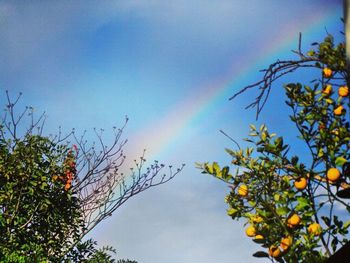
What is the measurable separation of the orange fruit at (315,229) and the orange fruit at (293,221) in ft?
0.34

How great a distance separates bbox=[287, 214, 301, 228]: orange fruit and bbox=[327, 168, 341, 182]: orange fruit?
0.44m

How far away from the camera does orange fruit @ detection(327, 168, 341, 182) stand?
3325 millimetres

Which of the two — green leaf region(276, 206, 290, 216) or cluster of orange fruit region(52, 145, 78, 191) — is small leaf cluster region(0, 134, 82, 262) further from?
green leaf region(276, 206, 290, 216)

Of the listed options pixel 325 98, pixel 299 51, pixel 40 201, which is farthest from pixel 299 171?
pixel 40 201

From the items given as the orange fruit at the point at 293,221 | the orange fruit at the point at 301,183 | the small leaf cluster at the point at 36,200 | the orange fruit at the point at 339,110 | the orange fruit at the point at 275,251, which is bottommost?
the orange fruit at the point at 275,251

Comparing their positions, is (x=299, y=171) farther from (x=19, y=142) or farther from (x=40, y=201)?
(x=19, y=142)

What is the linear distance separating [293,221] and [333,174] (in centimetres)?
51

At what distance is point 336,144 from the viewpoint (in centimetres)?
380

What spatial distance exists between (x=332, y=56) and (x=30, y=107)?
8.50 meters

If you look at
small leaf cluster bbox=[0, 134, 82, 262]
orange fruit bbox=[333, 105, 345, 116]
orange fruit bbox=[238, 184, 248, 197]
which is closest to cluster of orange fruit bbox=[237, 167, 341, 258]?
orange fruit bbox=[238, 184, 248, 197]

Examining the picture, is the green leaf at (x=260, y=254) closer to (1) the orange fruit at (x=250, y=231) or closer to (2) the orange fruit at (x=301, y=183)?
(1) the orange fruit at (x=250, y=231)

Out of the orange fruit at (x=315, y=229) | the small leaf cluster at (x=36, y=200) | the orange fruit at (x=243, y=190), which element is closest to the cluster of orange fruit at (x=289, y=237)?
the orange fruit at (x=315, y=229)

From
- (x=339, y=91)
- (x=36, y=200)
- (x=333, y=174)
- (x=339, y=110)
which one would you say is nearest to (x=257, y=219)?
(x=333, y=174)

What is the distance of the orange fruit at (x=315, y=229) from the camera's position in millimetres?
3514
